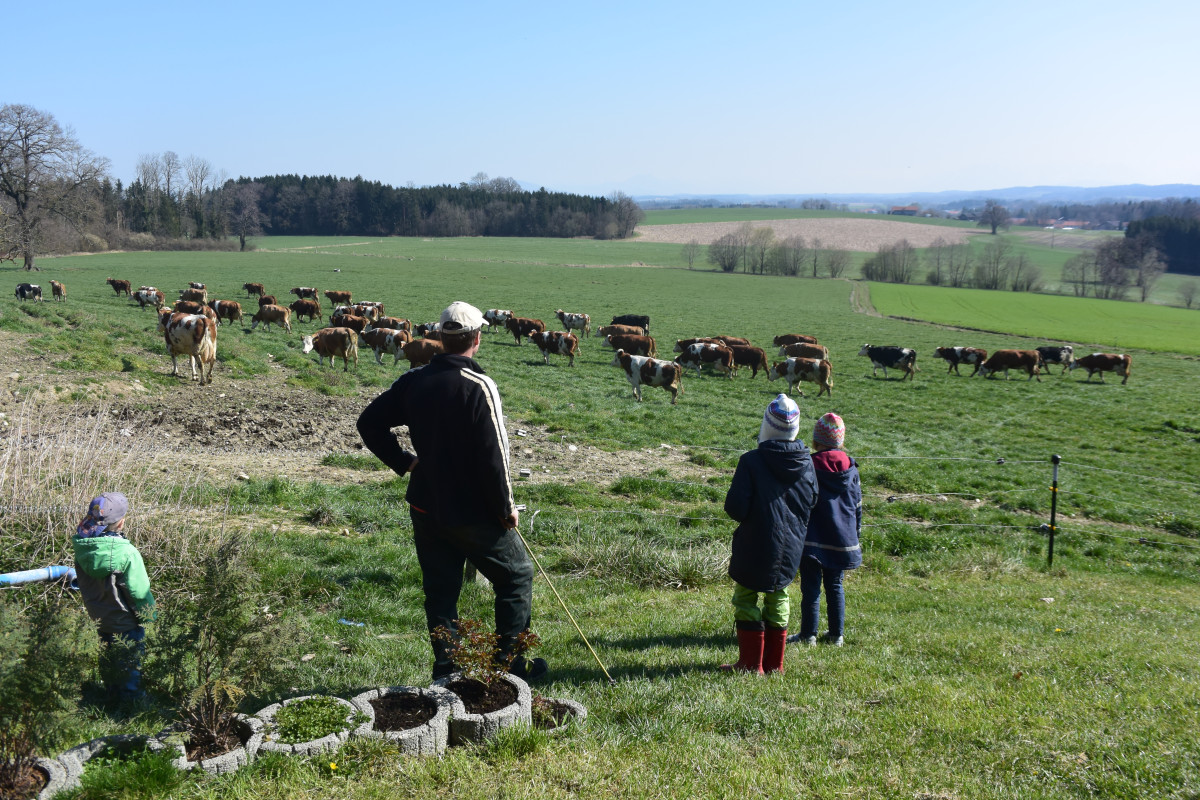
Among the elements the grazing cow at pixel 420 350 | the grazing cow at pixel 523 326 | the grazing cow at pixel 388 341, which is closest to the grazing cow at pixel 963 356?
the grazing cow at pixel 523 326

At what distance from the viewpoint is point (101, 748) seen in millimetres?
3516

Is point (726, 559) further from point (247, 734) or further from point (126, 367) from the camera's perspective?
point (126, 367)

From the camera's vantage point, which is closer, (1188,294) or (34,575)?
(34,575)

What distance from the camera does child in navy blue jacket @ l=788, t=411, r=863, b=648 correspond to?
5.95 m

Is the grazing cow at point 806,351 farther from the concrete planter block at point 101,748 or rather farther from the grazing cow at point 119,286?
the grazing cow at point 119,286

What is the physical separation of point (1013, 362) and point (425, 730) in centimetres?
3190

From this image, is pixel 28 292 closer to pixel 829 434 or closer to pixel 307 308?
pixel 307 308

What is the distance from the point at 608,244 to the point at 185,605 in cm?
11472

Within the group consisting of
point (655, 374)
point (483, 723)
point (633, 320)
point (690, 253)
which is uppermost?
point (690, 253)

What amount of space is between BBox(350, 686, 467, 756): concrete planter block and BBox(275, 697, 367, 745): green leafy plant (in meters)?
0.09

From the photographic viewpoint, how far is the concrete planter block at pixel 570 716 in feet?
13.3

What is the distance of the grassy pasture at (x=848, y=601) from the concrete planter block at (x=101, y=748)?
39 cm

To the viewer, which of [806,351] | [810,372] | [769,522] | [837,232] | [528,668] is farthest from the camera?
[837,232]

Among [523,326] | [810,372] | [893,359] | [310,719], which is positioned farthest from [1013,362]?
[310,719]
